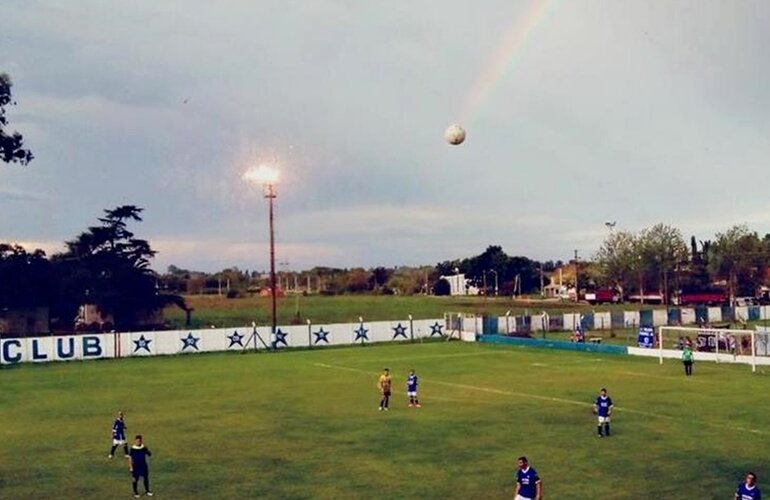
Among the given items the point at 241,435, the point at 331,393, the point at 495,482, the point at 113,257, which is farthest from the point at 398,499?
the point at 113,257

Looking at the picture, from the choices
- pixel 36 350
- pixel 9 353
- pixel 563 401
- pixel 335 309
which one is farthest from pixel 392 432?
pixel 335 309

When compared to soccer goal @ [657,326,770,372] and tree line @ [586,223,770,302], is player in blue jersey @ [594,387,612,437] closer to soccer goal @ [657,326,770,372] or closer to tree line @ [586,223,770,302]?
soccer goal @ [657,326,770,372]

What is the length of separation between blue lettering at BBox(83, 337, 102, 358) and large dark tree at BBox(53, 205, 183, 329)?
25.4 metres

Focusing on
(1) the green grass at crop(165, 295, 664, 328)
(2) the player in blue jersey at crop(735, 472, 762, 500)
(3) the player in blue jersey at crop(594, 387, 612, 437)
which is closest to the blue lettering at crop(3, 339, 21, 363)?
(1) the green grass at crop(165, 295, 664, 328)

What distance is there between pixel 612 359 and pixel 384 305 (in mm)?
93679

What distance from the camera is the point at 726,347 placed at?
58.6 m

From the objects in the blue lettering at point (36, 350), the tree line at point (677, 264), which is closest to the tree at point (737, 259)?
the tree line at point (677, 264)

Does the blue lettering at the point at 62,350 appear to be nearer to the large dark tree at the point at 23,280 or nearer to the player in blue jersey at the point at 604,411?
the large dark tree at the point at 23,280

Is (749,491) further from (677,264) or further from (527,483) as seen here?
(677,264)

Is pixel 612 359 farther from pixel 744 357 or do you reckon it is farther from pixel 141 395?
pixel 141 395

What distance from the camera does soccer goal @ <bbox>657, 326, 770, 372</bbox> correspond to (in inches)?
2116

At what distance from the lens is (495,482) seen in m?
24.4

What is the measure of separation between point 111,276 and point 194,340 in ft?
89.8

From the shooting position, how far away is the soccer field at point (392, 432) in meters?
24.6
